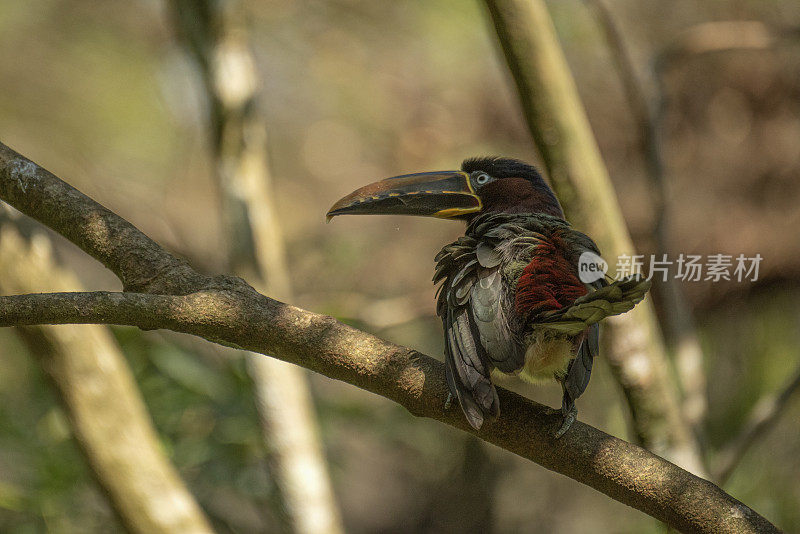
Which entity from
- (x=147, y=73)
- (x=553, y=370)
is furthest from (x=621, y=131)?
(x=147, y=73)

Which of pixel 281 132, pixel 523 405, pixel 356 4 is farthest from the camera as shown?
pixel 281 132

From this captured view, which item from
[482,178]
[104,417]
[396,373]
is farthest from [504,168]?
[104,417]

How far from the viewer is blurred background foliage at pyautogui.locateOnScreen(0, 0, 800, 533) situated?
4547mm

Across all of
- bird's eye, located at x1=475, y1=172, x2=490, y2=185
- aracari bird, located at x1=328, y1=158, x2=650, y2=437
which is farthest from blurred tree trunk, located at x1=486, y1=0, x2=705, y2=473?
aracari bird, located at x1=328, y1=158, x2=650, y2=437

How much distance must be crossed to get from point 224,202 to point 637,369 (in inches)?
87.4

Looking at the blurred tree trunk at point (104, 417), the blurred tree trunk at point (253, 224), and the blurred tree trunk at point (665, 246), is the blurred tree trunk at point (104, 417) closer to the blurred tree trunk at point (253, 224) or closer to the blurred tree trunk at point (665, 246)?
the blurred tree trunk at point (253, 224)

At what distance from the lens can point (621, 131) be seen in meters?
5.10

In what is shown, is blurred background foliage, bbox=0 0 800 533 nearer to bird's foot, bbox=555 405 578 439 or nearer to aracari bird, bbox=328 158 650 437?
aracari bird, bbox=328 158 650 437

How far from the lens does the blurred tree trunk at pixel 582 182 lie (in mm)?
2689

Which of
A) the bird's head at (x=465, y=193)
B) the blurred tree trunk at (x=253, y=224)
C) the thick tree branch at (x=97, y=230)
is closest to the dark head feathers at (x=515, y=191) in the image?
the bird's head at (x=465, y=193)

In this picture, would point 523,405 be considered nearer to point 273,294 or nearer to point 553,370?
point 553,370

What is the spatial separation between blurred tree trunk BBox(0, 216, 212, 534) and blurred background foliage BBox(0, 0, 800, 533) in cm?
62

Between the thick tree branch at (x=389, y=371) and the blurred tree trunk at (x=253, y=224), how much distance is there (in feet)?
6.62

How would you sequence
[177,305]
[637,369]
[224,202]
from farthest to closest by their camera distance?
[224,202], [637,369], [177,305]
